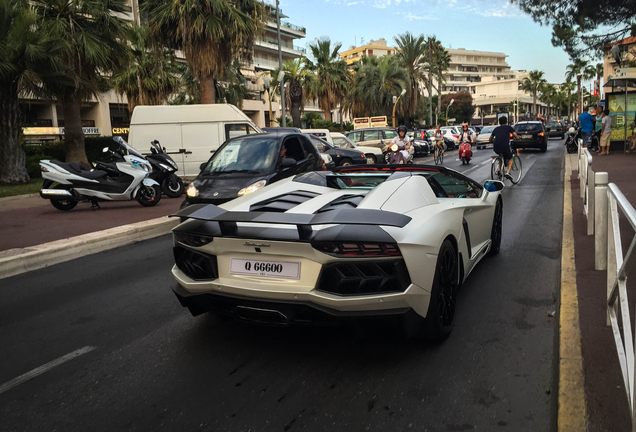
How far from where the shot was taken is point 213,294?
3.64 meters

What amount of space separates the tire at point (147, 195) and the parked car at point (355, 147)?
33.6 feet

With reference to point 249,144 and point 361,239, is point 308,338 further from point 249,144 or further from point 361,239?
point 249,144

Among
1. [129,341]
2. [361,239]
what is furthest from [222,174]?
[361,239]

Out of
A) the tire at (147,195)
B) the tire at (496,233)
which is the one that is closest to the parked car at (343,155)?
the tire at (147,195)

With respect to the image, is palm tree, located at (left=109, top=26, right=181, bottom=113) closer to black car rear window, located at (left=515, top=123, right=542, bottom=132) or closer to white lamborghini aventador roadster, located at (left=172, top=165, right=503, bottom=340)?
black car rear window, located at (left=515, top=123, right=542, bottom=132)

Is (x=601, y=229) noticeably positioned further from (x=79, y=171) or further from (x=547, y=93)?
(x=547, y=93)

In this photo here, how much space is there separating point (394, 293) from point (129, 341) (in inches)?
87.2

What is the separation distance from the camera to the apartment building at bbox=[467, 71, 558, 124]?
124m

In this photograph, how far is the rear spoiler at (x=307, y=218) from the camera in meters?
3.35

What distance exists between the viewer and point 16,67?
52.7 ft

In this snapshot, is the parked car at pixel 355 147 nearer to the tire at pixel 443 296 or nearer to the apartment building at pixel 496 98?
the tire at pixel 443 296

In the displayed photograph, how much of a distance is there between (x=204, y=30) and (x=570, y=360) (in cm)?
2206

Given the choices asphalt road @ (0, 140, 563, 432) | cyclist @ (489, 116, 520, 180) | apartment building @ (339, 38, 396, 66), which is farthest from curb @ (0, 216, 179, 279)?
apartment building @ (339, 38, 396, 66)

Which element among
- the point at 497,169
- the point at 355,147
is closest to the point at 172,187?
the point at 497,169
